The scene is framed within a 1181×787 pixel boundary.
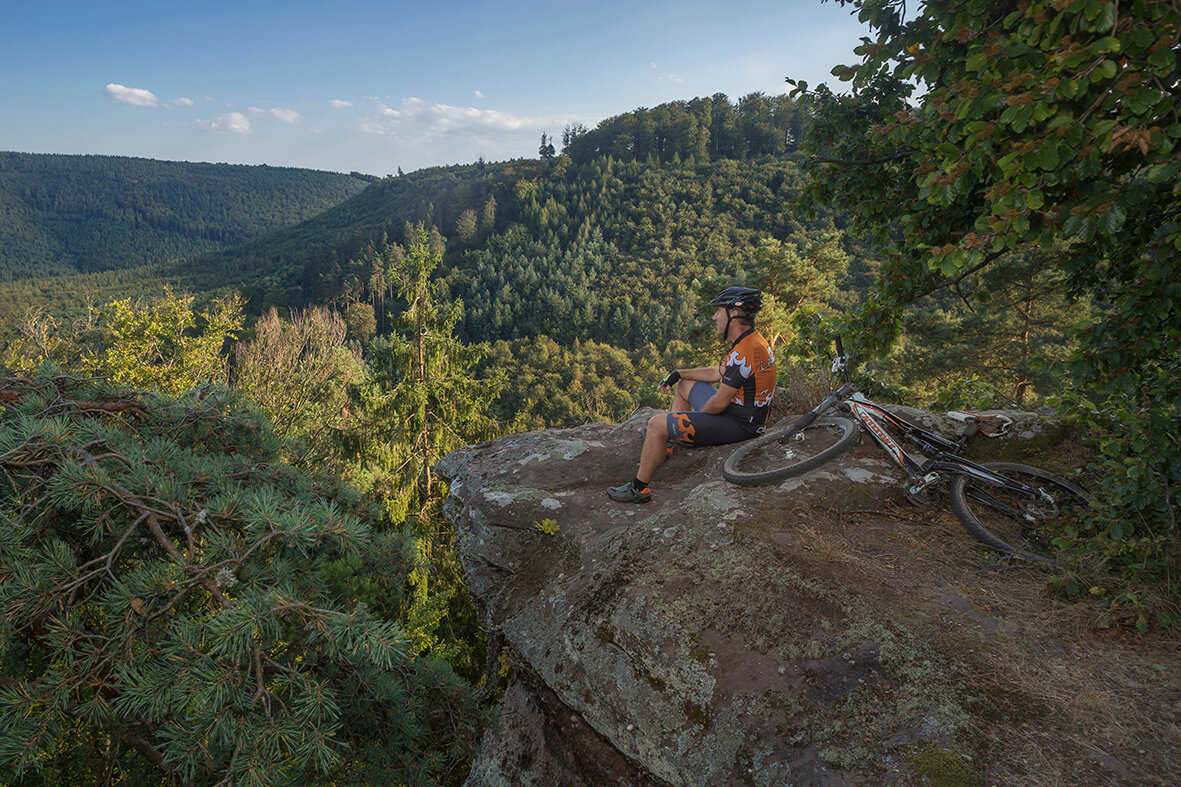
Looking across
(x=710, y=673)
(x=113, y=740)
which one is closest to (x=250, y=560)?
(x=113, y=740)

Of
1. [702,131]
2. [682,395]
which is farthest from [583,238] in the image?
[682,395]

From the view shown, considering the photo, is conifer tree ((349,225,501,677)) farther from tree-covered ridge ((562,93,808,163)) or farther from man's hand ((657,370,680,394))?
tree-covered ridge ((562,93,808,163))

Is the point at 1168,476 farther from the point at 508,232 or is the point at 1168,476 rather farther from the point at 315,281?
the point at 508,232

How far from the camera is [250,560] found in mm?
1756

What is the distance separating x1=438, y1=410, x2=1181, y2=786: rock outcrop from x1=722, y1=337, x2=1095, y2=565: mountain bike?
15 cm

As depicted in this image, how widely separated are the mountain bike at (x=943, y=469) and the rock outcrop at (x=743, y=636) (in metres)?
0.15

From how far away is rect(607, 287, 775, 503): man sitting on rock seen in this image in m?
4.45

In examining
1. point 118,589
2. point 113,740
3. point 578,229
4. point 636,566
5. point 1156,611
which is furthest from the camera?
point 578,229

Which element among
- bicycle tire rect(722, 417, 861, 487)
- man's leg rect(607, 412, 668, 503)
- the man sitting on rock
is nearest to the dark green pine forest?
bicycle tire rect(722, 417, 861, 487)

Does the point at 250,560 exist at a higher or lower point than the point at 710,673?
higher

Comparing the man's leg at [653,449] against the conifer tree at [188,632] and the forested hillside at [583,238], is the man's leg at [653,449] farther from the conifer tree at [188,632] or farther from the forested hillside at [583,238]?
the forested hillside at [583,238]

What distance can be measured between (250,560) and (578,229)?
107m

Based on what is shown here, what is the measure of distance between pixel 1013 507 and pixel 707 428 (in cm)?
236

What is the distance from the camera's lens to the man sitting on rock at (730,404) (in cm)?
445
